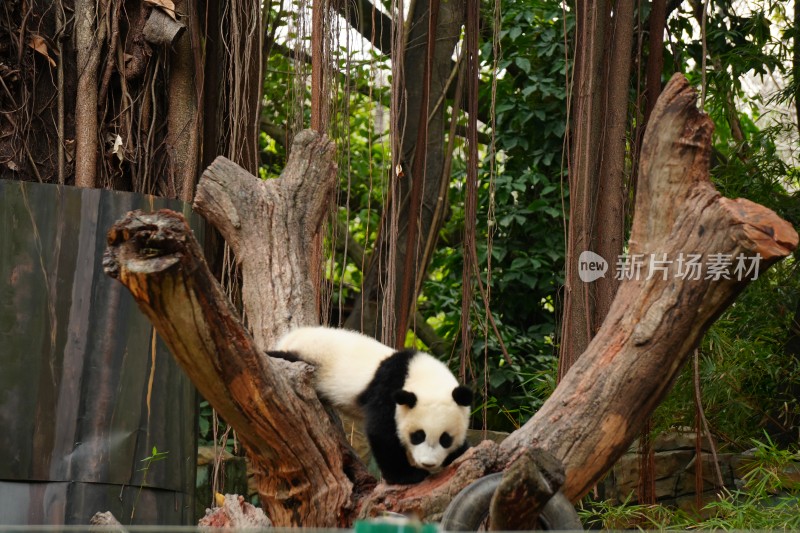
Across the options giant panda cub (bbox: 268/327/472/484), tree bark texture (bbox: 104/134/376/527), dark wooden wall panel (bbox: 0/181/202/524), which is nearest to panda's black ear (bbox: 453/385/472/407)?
giant panda cub (bbox: 268/327/472/484)

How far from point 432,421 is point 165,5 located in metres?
2.56

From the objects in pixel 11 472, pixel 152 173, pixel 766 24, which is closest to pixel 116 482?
pixel 11 472

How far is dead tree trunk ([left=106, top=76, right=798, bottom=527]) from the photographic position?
2.15 meters

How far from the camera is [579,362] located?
99.5 inches

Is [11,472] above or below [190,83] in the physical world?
below

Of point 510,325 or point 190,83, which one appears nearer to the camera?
point 190,83

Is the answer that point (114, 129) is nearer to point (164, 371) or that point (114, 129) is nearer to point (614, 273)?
point (164, 371)

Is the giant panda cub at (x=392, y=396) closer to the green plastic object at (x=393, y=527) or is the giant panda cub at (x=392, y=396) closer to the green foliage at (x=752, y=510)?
the green foliage at (x=752, y=510)

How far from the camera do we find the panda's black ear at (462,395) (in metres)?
3.00

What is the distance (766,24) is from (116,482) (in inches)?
173

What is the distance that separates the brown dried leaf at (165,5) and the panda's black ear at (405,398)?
2404 millimetres

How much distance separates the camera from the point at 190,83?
4.53 m

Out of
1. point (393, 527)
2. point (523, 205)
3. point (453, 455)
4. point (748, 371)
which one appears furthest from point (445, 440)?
point (523, 205)

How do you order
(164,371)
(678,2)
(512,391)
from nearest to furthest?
(164,371) → (678,2) → (512,391)
